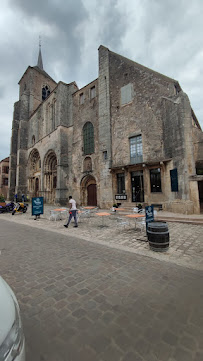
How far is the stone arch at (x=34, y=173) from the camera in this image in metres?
25.9

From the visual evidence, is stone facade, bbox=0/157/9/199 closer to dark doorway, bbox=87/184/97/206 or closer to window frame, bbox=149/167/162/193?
dark doorway, bbox=87/184/97/206

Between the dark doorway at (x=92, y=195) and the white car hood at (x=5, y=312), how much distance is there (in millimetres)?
15756

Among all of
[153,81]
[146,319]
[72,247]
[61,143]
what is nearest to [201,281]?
[146,319]

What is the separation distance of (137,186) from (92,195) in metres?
5.82

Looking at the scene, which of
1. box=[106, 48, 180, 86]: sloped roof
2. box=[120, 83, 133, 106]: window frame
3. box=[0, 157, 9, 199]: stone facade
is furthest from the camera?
box=[0, 157, 9, 199]: stone facade

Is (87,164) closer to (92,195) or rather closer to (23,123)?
(92,195)

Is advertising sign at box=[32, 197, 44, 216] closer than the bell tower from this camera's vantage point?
Yes

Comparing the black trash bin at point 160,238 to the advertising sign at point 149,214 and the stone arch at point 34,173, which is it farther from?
the stone arch at point 34,173

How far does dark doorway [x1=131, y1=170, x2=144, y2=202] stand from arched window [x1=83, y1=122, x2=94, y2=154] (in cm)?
620

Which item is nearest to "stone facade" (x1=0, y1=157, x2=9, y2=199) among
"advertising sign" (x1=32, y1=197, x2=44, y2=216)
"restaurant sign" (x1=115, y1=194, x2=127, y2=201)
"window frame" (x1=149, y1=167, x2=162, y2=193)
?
"advertising sign" (x1=32, y1=197, x2=44, y2=216)

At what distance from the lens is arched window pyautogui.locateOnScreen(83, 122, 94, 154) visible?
17.5 metres

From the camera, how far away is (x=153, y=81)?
13.2 m

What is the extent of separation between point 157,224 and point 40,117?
2722 cm

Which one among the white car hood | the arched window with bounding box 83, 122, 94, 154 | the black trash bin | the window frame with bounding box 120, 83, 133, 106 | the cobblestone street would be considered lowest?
the cobblestone street
